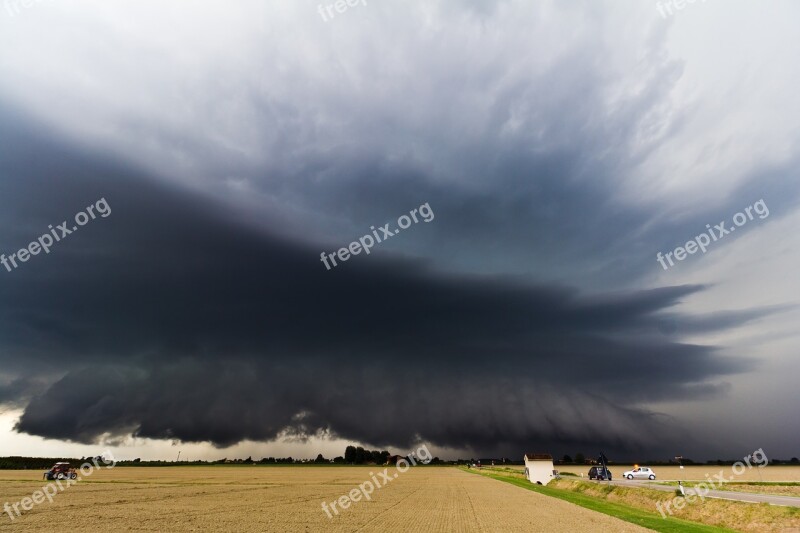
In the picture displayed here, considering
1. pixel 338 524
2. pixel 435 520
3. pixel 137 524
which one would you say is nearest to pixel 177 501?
pixel 137 524

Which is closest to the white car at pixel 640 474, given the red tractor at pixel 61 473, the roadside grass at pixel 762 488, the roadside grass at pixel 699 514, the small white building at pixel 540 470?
the small white building at pixel 540 470

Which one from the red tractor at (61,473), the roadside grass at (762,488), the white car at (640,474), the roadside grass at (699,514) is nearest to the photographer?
the roadside grass at (699,514)

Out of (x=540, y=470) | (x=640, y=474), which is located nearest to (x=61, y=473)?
(x=540, y=470)

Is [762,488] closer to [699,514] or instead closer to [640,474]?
[699,514]

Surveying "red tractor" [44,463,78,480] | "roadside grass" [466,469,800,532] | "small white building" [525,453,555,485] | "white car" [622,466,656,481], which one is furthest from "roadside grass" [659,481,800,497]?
"red tractor" [44,463,78,480]

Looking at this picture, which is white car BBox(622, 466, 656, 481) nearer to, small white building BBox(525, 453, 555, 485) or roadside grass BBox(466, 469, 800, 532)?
small white building BBox(525, 453, 555, 485)

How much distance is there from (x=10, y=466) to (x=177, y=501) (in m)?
202

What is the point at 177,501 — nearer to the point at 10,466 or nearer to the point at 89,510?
the point at 89,510

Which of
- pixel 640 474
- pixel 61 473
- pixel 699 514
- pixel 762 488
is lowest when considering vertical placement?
pixel 762 488

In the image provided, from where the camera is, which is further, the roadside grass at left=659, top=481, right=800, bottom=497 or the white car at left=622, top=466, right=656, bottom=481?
the white car at left=622, top=466, right=656, bottom=481

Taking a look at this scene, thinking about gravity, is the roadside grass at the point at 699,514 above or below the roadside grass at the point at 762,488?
above

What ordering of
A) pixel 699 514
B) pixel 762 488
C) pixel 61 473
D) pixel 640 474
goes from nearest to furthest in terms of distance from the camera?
pixel 699 514 < pixel 762 488 < pixel 61 473 < pixel 640 474

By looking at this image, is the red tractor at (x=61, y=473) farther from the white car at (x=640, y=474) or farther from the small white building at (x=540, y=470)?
the white car at (x=640, y=474)

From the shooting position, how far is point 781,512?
90.8 ft
